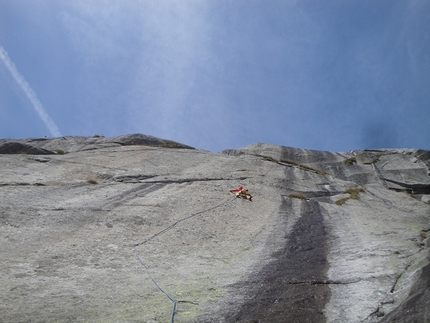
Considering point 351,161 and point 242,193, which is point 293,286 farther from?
point 351,161

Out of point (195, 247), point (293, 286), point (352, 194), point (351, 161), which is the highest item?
point (351, 161)

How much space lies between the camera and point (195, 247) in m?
10.3

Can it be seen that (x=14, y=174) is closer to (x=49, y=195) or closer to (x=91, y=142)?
(x=49, y=195)

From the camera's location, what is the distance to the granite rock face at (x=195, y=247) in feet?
21.0

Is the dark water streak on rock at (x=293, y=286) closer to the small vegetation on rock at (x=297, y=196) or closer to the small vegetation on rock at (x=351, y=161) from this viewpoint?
the small vegetation on rock at (x=297, y=196)

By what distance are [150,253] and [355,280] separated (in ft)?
16.7

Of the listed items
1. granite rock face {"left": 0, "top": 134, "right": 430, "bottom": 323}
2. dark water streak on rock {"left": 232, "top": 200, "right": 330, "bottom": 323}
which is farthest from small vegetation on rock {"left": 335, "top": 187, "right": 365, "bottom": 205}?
dark water streak on rock {"left": 232, "top": 200, "right": 330, "bottom": 323}

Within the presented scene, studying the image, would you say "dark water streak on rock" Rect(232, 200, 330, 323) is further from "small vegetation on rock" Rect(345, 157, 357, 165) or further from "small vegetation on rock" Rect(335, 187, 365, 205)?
"small vegetation on rock" Rect(345, 157, 357, 165)

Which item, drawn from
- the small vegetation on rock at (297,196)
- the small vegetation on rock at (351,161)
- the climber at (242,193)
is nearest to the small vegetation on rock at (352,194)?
the small vegetation on rock at (297,196)

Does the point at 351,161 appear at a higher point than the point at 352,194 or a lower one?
higher

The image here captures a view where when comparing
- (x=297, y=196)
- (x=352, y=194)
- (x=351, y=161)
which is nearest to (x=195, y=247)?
(x=297, y=196)

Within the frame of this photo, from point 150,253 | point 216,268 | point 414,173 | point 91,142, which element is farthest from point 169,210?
point 414,173

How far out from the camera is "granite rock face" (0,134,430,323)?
6.41 metres

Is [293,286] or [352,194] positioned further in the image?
[352,194]
